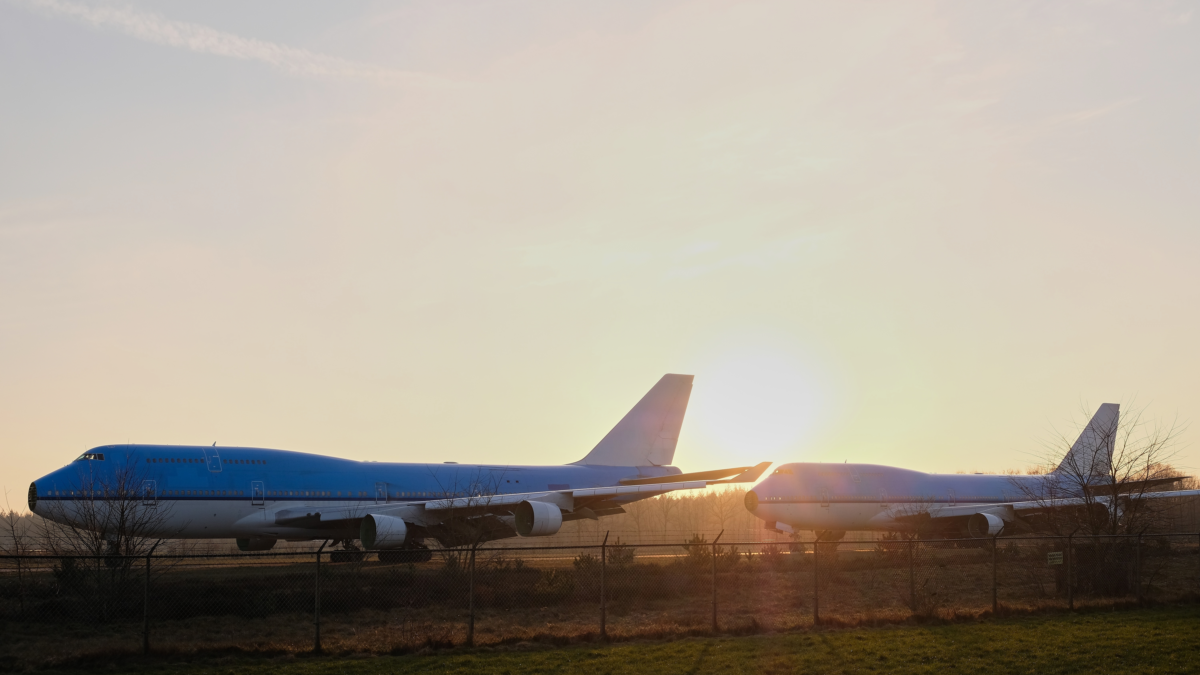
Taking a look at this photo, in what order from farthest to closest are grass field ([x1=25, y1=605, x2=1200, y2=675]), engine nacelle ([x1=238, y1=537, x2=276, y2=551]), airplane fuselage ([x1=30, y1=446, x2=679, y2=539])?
engine nacelle ([x1=238, y1=537, x2=276, y2=551]), airplane fuselage ([x1=30, y1=446, x2=679, y2=539]), grass field ([x1=25, y1=605, x2=1200, y2=675])

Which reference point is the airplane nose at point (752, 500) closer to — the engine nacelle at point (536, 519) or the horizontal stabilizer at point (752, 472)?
the horizontal stabilizer at point (752, 472)

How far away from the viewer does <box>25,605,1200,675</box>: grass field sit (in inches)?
553

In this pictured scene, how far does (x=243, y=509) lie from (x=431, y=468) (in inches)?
296

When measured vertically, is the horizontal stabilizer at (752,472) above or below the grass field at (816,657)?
above

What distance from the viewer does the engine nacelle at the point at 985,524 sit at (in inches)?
1640

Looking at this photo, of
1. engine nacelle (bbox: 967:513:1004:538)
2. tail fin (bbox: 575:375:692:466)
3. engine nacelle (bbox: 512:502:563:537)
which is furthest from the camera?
tail fin (bbox: 575:375:692:466)

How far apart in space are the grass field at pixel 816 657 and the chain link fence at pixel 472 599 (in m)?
0.75

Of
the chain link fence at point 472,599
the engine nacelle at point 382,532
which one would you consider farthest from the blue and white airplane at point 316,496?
the chain link fence at point 472,599

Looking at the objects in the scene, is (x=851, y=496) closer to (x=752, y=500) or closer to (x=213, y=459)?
(x=752, y=500)

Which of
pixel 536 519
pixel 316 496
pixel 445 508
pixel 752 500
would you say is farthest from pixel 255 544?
pixel 752 500

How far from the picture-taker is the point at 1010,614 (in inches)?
794

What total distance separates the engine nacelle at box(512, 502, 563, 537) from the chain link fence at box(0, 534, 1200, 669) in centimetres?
158

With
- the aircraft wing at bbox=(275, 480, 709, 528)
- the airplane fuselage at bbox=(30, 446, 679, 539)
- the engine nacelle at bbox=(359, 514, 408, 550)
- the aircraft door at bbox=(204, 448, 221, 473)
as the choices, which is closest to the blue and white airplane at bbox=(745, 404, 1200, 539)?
the aircraft wing at bbox=(275, 480, 709, 528)

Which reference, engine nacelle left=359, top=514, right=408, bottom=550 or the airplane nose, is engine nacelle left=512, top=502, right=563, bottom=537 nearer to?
engine nacelle left=359, top=514, right=408, bottom=550
